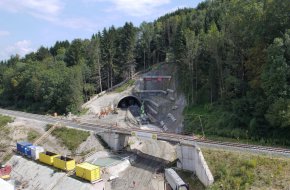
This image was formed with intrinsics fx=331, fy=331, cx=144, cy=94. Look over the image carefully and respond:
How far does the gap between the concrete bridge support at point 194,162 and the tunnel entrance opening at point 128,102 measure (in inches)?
1664

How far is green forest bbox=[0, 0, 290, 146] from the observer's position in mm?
45688

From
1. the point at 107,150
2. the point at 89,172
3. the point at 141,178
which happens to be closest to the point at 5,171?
the point at 107,150

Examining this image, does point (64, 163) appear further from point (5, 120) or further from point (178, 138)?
point (5, 120)

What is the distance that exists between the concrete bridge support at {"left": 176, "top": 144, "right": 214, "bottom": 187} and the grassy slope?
2.81 ft

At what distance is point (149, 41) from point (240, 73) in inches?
1845

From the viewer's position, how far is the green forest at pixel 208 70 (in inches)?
1799

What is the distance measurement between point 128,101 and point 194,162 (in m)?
48.1

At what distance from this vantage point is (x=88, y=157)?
170 feet

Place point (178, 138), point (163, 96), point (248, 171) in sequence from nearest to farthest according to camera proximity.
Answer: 1. point (248, 171)
2. point (178, 138)
3. point (163, 96)

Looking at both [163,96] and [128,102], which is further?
[128,102]

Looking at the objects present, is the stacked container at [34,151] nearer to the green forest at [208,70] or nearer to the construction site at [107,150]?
the construction site at [107,150]

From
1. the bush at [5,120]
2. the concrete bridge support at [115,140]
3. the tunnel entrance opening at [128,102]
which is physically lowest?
the concrete bridge support at [115,140]

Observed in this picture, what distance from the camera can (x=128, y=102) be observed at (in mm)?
88875

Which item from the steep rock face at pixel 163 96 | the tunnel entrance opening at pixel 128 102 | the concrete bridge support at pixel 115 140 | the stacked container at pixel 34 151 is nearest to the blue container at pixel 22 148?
the stacked container at pixel 34 151
